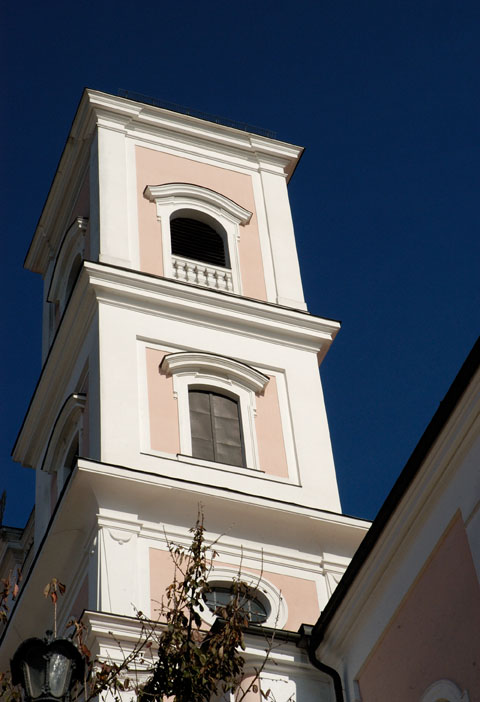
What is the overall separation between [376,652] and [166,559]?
4.13 m

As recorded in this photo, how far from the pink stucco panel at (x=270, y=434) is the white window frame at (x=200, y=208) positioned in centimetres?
313

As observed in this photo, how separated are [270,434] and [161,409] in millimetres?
1778

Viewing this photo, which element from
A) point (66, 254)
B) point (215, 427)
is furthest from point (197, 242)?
→ point (215, 427)

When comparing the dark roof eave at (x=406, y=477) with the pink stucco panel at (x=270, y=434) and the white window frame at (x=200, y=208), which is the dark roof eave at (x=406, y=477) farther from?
the white window frame at (x=200, y=208)

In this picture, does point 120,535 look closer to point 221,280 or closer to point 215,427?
point 215,427

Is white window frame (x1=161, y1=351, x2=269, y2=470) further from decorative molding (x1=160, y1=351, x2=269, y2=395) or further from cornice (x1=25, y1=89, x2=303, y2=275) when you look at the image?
cornice (x1=25, y1=89, x2=303, y2=275)

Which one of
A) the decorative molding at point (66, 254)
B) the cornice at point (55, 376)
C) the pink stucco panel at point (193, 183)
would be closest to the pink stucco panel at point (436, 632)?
the cornice at point (55, 376)

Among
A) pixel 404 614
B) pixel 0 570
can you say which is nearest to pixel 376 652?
pixel 404 614

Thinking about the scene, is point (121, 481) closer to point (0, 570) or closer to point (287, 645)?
point (287, 645)

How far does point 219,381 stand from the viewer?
21359 mm

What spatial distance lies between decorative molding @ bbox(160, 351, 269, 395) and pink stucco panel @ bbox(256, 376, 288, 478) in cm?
21

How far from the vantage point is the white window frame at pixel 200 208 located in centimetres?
2436

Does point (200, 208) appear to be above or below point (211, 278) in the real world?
above

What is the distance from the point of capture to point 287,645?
51.7ft
